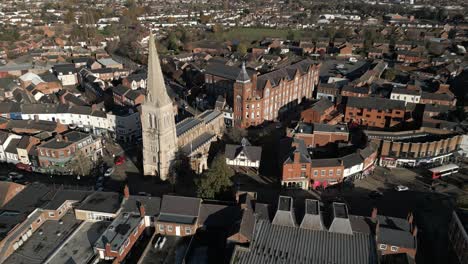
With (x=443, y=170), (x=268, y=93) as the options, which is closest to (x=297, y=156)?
(x=443, y=170)

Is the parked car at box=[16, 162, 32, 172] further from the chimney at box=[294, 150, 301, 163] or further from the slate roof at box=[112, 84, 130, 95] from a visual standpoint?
the chimney at box=[294, 150, 301, 163]

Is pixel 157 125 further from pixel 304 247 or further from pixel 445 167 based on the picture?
pixel 445 167

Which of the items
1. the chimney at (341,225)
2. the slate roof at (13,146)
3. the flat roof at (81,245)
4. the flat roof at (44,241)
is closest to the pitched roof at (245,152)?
the chimney at (341,225)

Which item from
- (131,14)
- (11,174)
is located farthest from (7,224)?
(131,14)

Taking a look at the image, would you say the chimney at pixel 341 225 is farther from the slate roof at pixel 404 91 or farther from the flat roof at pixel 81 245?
the slate roof at pixel 404 91

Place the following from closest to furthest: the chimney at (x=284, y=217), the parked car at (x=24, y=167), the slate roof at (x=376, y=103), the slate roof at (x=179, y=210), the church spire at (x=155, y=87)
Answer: the chimney at (x=284, y=217), the slate roof at (x=179, y=210), the church spire at (x=155, y=87), the parked car at (x=24, y=167), the slate roof at (x=376, y=103)

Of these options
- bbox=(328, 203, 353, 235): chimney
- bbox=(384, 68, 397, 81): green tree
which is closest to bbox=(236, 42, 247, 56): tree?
bbox=(384, 68, 397, 81): green tree

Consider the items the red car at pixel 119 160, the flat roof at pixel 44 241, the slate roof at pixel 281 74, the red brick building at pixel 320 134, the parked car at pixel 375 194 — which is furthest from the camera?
the slate roof at pixel 281 74

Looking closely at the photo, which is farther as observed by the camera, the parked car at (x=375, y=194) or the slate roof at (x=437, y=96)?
the slate roof at (x=437, y=96)
